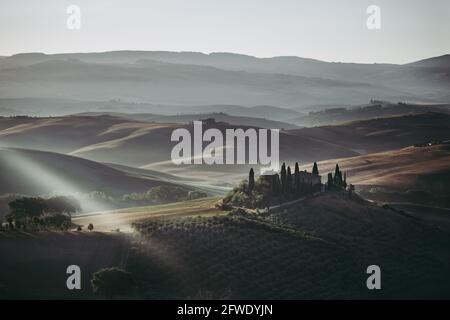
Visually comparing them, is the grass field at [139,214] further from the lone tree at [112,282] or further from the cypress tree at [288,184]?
the lone tree at [112,282]

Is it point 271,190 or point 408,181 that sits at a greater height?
point 271,190

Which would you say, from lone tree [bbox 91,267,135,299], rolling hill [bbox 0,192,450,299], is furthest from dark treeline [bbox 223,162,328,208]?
lone tree [bbox 91,267,135,299]

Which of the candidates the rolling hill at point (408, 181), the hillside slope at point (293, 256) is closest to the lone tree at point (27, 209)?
the hillside slope at point (293, 256)

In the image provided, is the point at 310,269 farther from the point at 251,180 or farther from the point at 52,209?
the point at 52,209

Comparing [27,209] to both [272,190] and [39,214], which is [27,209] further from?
[272,190]

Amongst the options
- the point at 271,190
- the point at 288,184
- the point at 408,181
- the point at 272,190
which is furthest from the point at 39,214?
the point at 408,181
